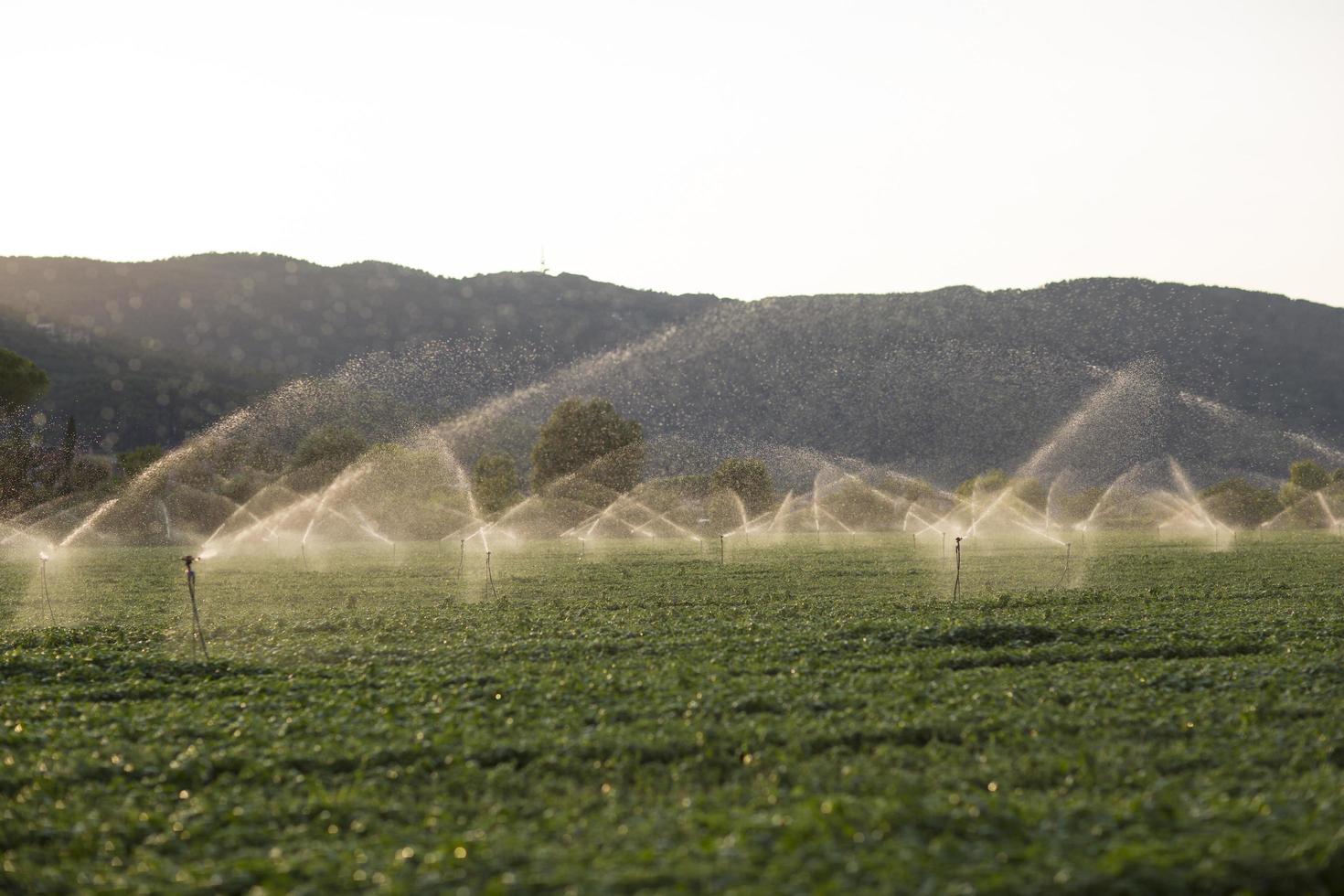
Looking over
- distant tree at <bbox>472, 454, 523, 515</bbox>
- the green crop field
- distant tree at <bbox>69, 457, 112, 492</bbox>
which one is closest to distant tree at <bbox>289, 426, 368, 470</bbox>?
distant tree at <bbox>472, 454, 523, 515</bbox>

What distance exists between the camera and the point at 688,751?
12922 mm

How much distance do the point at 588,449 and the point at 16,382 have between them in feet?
155

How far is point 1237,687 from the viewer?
52.7 ft

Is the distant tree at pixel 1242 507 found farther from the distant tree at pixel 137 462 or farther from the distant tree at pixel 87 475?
the distant tree at pixel 87 475

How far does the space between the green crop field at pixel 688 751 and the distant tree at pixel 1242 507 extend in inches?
3319

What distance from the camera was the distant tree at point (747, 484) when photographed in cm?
10838

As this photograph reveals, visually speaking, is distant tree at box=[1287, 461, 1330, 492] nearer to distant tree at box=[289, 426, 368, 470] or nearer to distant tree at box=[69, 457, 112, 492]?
Answer: distant tree at box=[289, 426, 368, 470]

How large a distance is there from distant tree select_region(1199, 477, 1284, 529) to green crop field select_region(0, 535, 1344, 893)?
277 feet

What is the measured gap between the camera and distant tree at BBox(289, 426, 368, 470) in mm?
108000

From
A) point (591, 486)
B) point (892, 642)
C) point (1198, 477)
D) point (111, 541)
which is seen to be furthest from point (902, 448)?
point (892, 642)

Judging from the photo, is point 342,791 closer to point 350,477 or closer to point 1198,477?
point 350,477

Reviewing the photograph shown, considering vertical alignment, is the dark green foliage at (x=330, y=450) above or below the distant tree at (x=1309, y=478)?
above

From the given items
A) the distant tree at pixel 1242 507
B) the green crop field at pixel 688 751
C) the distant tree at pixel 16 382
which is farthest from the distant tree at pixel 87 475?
the distant tree at pixel 1242 507

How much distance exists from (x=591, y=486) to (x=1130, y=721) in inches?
3494
